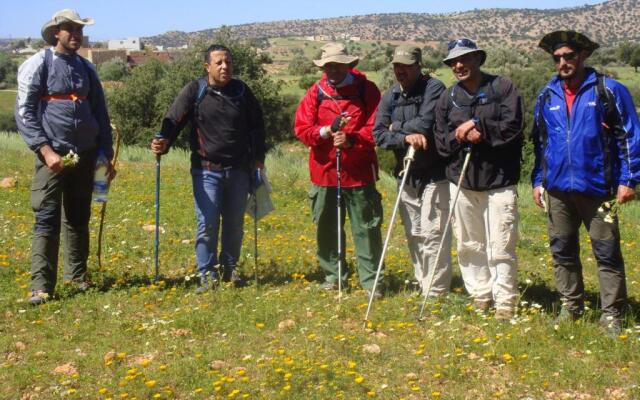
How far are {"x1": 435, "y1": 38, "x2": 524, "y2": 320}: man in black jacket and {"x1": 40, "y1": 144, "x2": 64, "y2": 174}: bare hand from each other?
3373mm

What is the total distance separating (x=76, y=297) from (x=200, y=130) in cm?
201

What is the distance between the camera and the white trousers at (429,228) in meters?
7.30

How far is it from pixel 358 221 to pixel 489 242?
1.38m

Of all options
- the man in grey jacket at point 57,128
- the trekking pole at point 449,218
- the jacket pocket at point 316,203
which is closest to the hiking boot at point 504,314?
the trekking pole at point 449,218

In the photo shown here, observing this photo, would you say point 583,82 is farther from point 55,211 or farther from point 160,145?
point 55,211

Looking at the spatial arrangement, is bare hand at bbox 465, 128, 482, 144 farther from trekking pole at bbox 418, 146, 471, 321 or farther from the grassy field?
the grassy field

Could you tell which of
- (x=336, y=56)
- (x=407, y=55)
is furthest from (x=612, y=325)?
(x=336, y=56)

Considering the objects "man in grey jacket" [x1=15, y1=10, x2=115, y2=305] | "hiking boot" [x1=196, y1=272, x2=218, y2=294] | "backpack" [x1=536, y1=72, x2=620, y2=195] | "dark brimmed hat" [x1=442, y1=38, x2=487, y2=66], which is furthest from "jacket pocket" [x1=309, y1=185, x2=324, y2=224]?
"backpack" [x1=536, y1=72, x2=620, y2=195]

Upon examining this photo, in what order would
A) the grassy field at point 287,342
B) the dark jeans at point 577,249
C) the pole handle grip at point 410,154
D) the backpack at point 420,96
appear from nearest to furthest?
the grassy field at point 287,342 → the dark jeans at point 577,249 → the pole handle grip at point 410,154 → the backpack at point 420,96

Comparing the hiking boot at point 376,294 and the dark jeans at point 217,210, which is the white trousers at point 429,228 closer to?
the hiking boot at point 376,294

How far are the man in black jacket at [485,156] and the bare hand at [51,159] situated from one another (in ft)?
11.1

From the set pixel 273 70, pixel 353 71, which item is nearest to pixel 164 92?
pixel 353 71

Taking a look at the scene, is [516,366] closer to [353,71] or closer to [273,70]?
[353,71]

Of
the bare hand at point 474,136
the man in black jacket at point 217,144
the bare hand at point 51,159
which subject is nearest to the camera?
the bare hand at point 474,136
